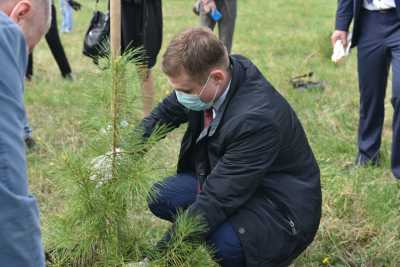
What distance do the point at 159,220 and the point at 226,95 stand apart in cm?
100

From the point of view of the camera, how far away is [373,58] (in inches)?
139

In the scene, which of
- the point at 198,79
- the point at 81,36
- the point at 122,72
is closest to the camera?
the point at 122,72

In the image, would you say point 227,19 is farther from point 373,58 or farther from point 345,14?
point 373,58

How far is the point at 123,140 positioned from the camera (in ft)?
6.79

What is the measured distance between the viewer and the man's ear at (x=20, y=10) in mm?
1303

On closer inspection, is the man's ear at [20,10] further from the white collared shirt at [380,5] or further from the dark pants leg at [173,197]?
the white collared shirt at [380,5]

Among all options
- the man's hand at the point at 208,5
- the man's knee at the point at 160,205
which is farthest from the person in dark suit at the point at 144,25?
the man's knee at the point at 160,205

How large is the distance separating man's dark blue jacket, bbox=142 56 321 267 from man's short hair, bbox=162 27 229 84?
118mm

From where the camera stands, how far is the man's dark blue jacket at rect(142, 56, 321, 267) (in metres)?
2.17

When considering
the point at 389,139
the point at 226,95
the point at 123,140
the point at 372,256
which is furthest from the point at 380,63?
the point at 123,140

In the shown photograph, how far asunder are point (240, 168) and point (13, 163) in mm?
1167

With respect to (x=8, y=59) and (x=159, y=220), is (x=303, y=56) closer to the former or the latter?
(x=159, y=220)

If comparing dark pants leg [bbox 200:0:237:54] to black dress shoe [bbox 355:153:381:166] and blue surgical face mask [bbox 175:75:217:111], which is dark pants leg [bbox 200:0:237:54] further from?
blue surgical face mask [bbox 175:75:217:111]

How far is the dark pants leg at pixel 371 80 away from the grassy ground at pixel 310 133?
0.15m
